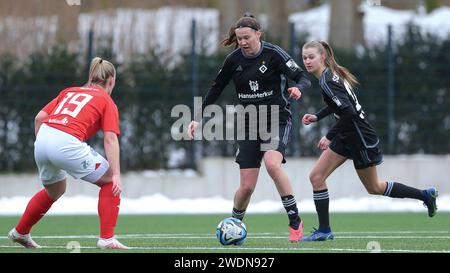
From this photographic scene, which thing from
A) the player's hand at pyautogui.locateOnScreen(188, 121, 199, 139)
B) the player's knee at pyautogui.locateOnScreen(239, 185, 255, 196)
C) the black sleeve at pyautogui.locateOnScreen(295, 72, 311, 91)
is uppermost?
the black sleeve at pyautogui.locateOnScreen(295, 72, 311, 91)

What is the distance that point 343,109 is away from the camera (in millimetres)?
9836

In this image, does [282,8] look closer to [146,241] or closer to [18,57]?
[18,57]

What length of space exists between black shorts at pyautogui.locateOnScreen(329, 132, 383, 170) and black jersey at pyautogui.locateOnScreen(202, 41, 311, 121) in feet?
1.95

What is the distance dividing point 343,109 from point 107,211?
265 centimetres

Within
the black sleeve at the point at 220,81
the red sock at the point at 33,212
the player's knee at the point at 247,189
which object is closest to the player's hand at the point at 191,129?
the black sleeve at the point at 220,81

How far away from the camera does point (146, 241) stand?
10.0 metres

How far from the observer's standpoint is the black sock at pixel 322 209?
999 centimetres

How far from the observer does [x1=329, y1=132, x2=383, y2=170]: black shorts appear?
10.0m

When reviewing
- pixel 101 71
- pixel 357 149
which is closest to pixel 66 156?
pixel 101 71

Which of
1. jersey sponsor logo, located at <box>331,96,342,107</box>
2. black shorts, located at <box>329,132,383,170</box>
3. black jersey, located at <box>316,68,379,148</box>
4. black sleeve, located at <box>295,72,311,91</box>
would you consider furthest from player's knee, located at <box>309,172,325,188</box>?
black sleeve, located at <box>295,72,311,91</box>

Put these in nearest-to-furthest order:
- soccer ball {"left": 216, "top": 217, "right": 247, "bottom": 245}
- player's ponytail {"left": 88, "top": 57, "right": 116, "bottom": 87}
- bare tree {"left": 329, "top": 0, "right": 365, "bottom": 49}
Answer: player's ponytail {"left": 88, "top": 57, "right": 116, "bottom": 87}
soccer ball {"left": 216, "top": 217, "right": 247, "bottom": 245}
bare tree {"left": 329, "top": 0, "right": 365, "bottom": 49}

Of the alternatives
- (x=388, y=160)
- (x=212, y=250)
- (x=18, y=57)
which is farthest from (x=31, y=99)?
(x=212, y=250)

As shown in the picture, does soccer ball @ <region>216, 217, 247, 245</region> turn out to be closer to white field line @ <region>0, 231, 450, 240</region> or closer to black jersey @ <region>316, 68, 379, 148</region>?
white field line @ <region>0, 231, 450, 240</region>

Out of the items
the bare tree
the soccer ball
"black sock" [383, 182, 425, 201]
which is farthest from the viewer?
the bare tree
